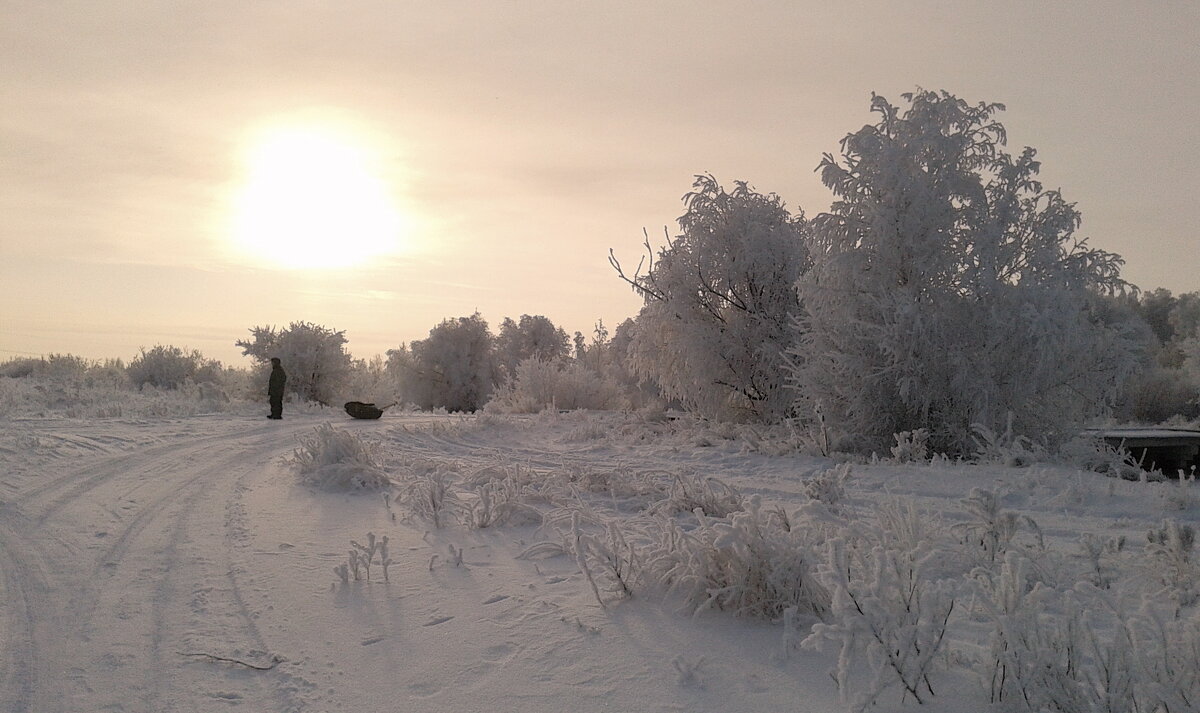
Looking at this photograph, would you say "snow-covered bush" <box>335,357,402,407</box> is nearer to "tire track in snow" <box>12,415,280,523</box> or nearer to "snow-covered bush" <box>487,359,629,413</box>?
"snow-covered bush" <box>487,359,629,413</box>

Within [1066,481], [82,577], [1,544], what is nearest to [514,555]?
[82,577]

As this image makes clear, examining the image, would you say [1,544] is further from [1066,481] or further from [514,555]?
[1066,481]

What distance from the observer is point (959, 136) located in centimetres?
1053

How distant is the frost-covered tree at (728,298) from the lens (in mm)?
14297

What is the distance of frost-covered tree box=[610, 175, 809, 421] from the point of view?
14297 millimetres

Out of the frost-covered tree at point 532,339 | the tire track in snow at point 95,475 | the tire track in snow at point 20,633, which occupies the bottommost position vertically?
the tire track in snow at point 20,633

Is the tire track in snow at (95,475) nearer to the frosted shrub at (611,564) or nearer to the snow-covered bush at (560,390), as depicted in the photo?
the frosted shrub at (611,564)

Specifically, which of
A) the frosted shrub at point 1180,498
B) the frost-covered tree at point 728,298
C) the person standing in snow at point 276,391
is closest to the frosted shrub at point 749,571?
the frosted shrub at point 1180,498

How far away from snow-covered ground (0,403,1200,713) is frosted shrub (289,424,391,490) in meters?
0.20

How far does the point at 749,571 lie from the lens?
374cm

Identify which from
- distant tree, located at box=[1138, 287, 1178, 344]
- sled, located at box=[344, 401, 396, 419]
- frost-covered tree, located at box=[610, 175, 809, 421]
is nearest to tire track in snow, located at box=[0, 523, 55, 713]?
frost-covered tree, located at box=[610, 175, 809, 421]

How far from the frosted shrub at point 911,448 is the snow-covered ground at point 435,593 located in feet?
0.87

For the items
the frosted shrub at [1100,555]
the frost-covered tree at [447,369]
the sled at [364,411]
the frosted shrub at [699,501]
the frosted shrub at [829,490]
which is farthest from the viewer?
the frost-covered tree at [447,369]

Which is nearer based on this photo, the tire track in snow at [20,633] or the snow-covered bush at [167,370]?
the tire track in snow at [20,633]
